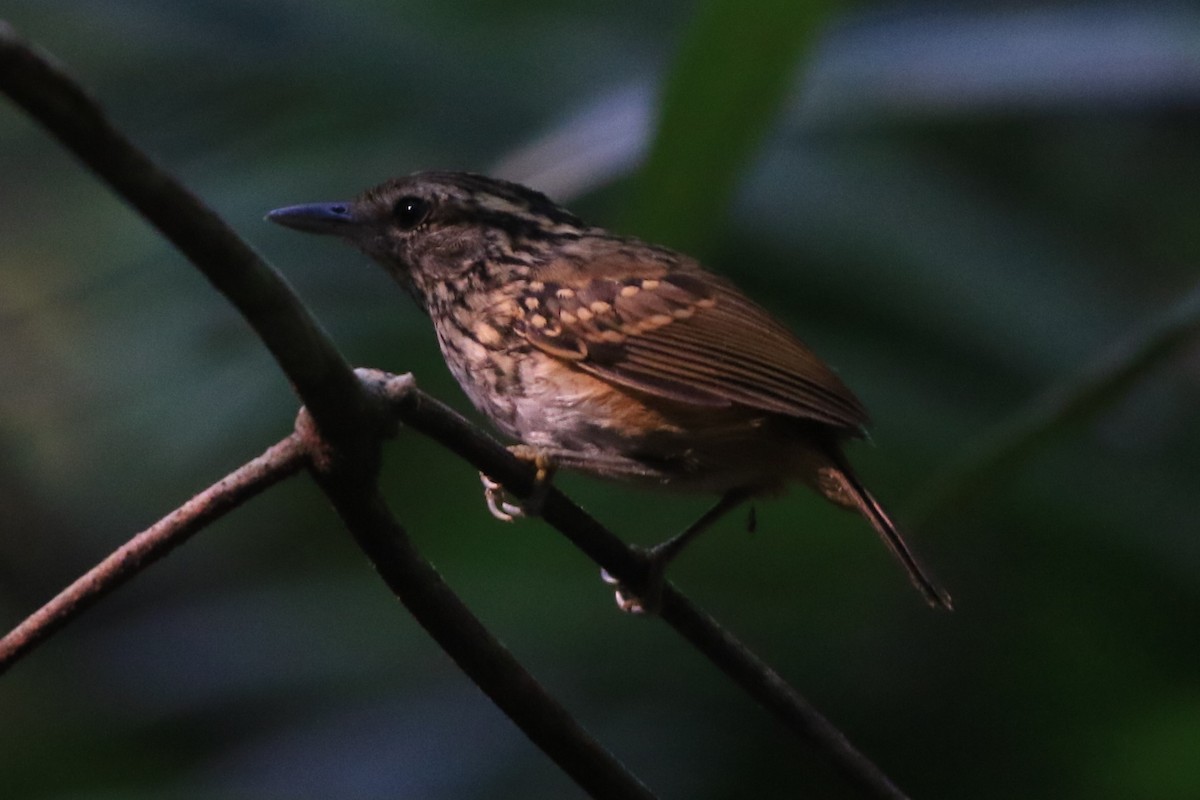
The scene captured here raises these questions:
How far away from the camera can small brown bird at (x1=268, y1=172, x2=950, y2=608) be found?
3020mm

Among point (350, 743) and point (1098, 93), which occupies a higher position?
point (1098, 93)

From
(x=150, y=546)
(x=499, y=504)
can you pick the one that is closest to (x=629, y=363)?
(x=499, y=504)

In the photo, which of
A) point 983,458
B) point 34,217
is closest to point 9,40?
point 983,458

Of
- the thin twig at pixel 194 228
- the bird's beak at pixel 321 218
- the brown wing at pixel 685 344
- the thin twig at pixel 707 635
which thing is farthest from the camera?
the bird's beak at pixel 321 218

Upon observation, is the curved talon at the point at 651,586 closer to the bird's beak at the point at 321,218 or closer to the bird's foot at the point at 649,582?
the bird's foot at the point at 649,582

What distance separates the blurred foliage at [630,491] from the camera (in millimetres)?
4223

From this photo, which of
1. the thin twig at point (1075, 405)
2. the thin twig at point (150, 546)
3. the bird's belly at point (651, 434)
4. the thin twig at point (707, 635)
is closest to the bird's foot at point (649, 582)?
the thin twig at point (707, 635)

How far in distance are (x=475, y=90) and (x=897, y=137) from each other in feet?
6.00

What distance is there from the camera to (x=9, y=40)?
4.03 feet

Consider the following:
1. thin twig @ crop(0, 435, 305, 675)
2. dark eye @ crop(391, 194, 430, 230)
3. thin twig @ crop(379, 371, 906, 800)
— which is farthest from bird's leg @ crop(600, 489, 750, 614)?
dark eye @ crop(391, 194, 430, 230)

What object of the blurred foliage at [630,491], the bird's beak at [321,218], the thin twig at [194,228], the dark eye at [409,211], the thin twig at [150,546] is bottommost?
the blurred foliage at [630,491]

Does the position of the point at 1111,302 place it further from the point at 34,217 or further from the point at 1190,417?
the point at 34,217

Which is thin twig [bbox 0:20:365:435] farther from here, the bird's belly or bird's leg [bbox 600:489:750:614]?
the bird's belly

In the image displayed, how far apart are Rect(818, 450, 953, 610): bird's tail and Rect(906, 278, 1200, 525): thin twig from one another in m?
0.15
